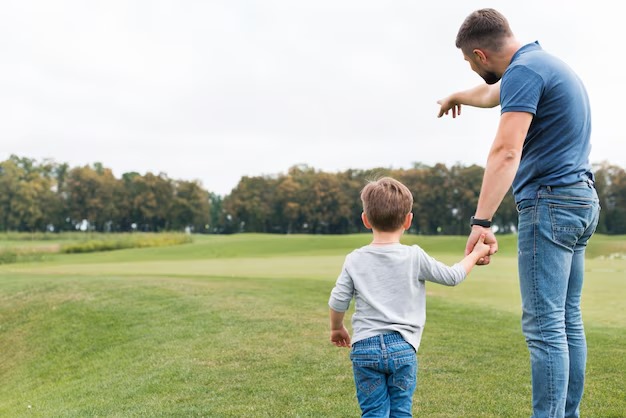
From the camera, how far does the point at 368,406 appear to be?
119 inches

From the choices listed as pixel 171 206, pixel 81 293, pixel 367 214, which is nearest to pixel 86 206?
pixel 171 206

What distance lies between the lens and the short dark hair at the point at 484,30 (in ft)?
10.9

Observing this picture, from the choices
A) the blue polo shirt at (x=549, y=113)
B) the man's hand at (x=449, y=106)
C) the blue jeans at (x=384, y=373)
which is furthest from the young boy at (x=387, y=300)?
the man's hand at (x=449, y=106)

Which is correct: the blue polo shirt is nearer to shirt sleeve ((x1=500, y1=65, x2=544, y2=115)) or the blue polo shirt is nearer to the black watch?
shirt sleeve ((x1=500, y1=65, x2=544, y2=115))

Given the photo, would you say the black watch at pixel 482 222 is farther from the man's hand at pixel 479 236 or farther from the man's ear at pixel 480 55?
the man's ear at pixel 480 55

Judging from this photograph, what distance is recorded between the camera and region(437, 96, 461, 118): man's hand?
4.45 metres

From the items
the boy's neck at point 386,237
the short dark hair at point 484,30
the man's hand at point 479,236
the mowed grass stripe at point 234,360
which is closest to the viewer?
the boy's neck at point 386,237

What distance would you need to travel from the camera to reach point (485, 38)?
3.36 metres

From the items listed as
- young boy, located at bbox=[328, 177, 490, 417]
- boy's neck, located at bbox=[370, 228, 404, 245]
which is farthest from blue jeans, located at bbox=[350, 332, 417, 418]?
boy's neck, located at bbox=[370, 228, 404, 245]

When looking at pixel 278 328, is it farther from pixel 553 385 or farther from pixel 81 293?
pixel 81 293

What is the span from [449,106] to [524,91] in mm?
1374

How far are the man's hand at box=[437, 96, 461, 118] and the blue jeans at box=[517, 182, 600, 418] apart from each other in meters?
1.39

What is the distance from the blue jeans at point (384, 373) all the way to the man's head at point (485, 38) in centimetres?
163

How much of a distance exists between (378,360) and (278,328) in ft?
15.8
